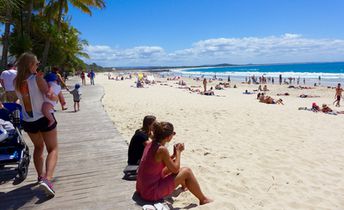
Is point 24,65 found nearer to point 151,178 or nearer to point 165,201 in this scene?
point 151,178

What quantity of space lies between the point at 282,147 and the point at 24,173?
16.9 feet

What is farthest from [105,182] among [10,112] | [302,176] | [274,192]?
[302,176]

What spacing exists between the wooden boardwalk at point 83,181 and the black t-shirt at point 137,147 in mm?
290

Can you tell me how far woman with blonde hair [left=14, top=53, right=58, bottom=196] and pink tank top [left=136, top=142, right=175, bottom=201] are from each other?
1.03 m

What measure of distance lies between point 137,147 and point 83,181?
821 mm

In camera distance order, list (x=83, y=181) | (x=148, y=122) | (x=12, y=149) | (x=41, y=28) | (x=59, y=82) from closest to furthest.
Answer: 1. (x=12, y=149)
2. (x=83, y=181)
3. (x=148, y=122)
4. (x=59, y=82)
5. (x=41, y=28)

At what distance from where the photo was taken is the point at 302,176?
515 centimetres

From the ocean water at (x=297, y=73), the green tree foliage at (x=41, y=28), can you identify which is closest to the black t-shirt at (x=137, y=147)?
the green tree foliage at (x=41, y=28)

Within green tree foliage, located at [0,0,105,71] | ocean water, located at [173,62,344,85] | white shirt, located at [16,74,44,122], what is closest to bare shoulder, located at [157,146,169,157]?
white shirt, located at [16,74,44,122]

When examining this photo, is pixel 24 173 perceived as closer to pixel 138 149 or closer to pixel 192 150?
pixel 138 149

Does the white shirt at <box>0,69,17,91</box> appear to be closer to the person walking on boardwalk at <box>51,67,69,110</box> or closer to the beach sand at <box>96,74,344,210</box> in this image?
the person walking on boardwalk at <box>51,67,69,110</box>

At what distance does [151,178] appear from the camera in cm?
349

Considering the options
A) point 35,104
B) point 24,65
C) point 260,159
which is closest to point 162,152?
point 35,104

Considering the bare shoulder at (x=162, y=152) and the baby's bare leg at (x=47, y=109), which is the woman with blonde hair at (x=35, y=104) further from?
the bare shoulder at (x=162, y=152)
